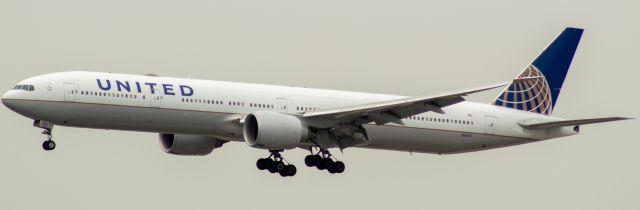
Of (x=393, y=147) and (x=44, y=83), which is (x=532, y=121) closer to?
(x=393, y=147)

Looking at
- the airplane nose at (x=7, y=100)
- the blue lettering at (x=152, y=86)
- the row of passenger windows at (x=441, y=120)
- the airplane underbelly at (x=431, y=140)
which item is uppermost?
the blue lettering at (x=152, y=86)

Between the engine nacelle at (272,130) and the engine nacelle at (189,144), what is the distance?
18.6 ft

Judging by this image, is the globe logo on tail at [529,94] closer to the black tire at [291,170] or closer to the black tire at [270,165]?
the black tire at [291,170]

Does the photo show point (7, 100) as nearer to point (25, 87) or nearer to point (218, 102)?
point (25, 87)

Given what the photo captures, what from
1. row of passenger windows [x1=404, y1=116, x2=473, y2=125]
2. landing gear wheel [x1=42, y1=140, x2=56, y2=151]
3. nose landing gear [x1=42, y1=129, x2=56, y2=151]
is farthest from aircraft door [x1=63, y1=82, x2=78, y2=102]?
row of passenger windows [x1=404, y1=116, x2=473, y2=125]

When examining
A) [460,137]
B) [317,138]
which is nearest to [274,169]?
[317,138]

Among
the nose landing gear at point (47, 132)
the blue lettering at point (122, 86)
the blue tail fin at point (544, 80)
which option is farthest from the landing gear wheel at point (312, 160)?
the nose landing gear at point (47, 132)

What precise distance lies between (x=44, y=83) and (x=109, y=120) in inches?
105

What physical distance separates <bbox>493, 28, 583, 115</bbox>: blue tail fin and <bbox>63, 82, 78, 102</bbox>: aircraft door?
19.3m

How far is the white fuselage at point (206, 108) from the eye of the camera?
166 ft

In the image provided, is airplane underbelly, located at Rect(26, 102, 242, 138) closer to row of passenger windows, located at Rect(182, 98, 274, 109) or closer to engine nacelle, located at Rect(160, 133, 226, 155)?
row of passenger windows, located at Rect(182, 98, 274, 109)

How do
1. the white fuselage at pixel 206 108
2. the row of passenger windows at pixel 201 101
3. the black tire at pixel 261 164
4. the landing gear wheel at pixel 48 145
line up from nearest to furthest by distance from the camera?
the white fuselage at pixel 206 108
the landing gear wheel at pixel 48 145
the row of passenger windows at pixel 201 101
the black tire at pixel 261 164

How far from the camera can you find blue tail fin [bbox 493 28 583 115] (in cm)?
6097

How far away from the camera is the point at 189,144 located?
58.2 m
